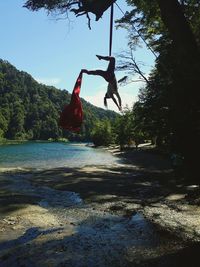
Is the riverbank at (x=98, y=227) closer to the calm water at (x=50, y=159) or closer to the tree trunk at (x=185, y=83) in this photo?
the tree trunk at (x=185, y=83)

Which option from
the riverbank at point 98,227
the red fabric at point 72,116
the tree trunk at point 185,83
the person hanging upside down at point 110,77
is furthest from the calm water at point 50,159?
the red fabric at point 72,116

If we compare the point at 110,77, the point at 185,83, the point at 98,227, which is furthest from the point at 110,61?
the point at 98,227

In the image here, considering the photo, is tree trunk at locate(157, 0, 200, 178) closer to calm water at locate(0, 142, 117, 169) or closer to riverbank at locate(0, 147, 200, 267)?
riverbank at locate(0, 147, 200, 267)

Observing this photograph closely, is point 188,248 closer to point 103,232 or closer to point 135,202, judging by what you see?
point 103,232

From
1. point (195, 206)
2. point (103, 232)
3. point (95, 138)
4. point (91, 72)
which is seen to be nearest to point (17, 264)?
point (103, 232)

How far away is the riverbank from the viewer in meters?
10.4

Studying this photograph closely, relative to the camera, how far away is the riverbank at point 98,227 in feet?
34.0

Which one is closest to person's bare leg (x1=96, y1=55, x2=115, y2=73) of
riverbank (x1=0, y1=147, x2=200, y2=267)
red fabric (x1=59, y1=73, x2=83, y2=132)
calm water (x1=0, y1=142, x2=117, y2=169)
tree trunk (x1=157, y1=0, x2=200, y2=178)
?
red fabric (x1=59, y1=73, x2=83, y2=132)

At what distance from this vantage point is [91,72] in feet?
23.5

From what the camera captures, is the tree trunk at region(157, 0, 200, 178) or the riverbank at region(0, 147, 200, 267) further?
the riverbank at region(0, 147, 200, 267)

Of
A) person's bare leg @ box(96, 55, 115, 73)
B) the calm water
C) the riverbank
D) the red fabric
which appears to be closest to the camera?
the red fabric

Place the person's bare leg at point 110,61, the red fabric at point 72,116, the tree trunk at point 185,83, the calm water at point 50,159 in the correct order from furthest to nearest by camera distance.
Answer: the calm water at point 50,159, the tree trunk at point 185,83, the person's bare leg at point 110,61, the red fabric at point 72,116

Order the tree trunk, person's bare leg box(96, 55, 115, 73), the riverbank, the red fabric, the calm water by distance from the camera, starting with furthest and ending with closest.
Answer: the calm water
the riverbank
the tree trunk
person's bare leg box(96, 55, 115, 73)
the red fabric

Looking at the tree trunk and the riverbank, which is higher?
the tree trunk
